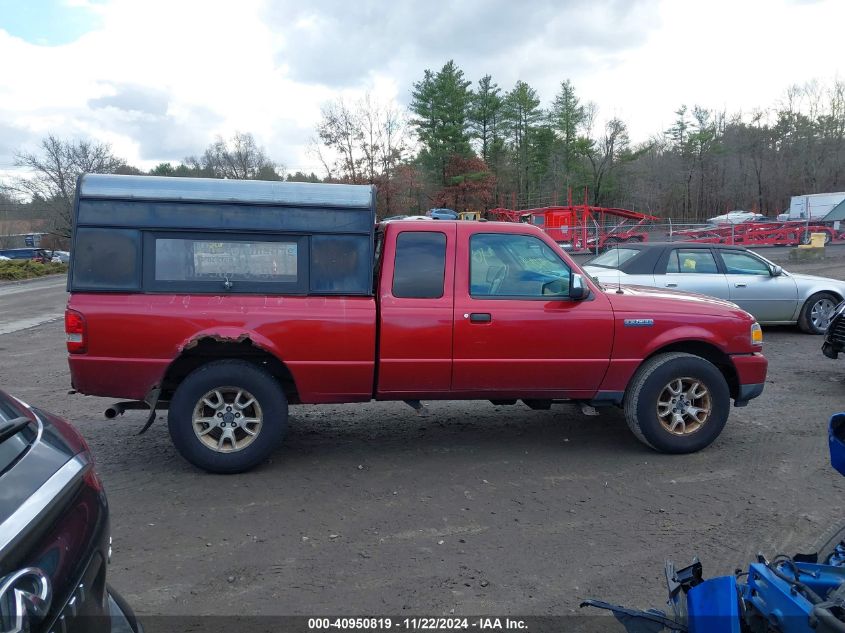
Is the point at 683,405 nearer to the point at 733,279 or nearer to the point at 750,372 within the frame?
the point at 750,372

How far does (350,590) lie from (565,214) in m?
27.9

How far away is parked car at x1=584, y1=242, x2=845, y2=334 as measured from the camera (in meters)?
9.87

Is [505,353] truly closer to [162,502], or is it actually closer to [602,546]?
[602,546]

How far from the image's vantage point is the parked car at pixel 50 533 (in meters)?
1.46

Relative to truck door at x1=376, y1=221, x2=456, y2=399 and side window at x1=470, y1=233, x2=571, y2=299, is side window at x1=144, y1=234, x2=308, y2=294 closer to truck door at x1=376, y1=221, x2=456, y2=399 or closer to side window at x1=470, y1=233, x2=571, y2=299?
truck door at x1=376, y1=221, x2=456, y2=399

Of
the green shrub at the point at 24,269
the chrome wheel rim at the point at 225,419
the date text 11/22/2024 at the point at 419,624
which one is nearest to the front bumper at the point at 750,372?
the date text 11/22/2024 at the point at 419,624

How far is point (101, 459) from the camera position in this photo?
17.2 feet

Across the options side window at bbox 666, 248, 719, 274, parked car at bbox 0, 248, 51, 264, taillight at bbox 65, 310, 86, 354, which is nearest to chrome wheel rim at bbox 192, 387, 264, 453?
taillight at bbox 65, 310, 86, 354

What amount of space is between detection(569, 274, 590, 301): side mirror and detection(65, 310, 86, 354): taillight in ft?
12.0

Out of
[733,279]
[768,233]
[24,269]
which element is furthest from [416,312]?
[24,269]

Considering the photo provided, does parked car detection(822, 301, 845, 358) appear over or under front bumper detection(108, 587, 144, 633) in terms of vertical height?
over

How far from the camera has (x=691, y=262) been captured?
10070 millimetres

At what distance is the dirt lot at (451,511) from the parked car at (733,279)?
3.67 m

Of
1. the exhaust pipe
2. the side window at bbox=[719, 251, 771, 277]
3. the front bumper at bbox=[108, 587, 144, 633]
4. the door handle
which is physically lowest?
the front bumper at bbox=[108, 587, 144, 633]
